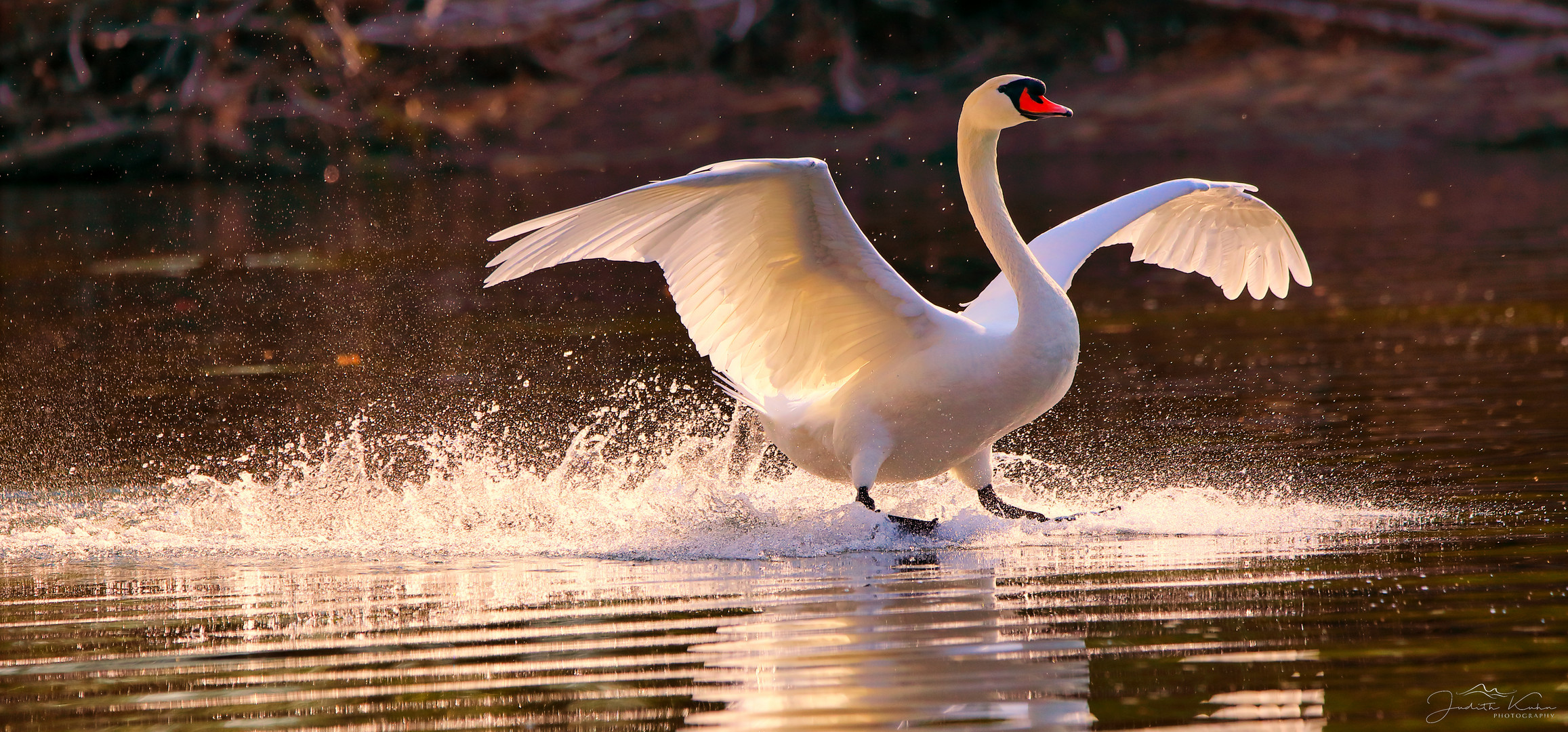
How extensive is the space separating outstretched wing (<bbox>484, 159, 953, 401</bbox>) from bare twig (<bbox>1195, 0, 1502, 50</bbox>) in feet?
81.9

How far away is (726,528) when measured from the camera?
7.34 meters

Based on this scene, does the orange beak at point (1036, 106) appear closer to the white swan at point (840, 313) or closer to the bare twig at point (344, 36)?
the white swan at point (840, 313)

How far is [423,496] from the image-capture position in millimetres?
7969

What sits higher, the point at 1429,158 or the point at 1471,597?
the point at 1429,158

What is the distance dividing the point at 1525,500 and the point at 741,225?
324 centimetres

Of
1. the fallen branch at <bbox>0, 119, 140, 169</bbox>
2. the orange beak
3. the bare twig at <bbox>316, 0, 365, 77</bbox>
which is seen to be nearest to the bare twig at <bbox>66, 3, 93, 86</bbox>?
the fallen branch at <bbox>0, 119, 140, 169</bbox>

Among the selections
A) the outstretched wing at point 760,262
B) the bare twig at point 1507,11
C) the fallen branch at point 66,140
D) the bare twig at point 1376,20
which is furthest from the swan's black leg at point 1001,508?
the fallen branch at point 66,140

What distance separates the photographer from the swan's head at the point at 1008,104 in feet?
23.2

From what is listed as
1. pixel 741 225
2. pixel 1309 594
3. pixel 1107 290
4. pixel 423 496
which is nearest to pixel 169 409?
pixel 423 496

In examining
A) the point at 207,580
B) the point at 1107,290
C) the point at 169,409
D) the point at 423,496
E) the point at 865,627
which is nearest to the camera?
the point at 865,627

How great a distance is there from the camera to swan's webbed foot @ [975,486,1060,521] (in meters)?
7.67

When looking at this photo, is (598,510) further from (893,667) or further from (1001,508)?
(893,667)

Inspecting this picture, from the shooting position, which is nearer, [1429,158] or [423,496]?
[423,496]

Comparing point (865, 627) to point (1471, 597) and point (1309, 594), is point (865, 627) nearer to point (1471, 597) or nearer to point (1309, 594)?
point (1309, 594)
